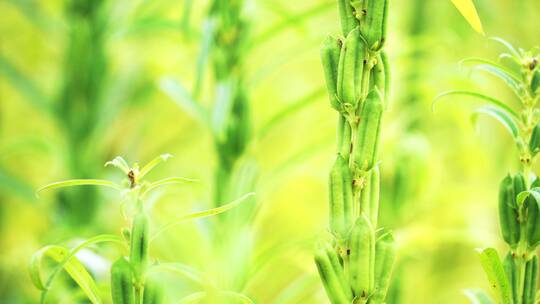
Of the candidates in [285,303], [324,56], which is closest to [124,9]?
[285,303]

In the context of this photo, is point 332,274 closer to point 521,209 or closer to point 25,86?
point 521,209

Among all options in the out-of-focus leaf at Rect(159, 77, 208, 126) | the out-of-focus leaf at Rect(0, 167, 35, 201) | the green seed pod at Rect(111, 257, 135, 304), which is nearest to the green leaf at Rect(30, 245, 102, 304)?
the green seed pod at Rect(111, 257, 135, 304)

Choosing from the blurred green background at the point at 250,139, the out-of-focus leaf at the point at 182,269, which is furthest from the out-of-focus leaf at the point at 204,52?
the out-of-focus leaf at the point at 182,269

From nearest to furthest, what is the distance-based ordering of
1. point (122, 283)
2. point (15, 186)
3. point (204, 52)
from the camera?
point (122, 283)
point (204, 52)
point (15, 186)

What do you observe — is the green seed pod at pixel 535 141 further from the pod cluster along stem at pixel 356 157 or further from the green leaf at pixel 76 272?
the green leaf at pixel 76 272

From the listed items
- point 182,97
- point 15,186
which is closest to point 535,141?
point 182,97

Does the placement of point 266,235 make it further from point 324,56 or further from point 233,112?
point 324,56

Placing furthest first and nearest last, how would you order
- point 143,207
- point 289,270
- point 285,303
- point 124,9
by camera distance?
point 289,270, point 124,9, point 285,303, point 143,207
